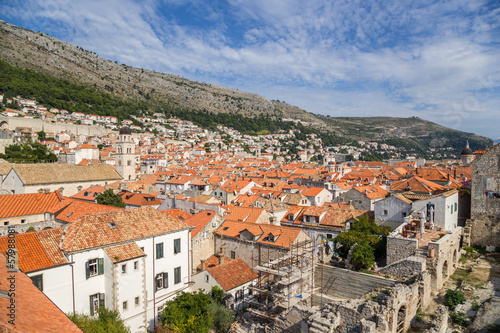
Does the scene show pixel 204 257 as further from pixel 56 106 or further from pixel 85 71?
pixel 85 71

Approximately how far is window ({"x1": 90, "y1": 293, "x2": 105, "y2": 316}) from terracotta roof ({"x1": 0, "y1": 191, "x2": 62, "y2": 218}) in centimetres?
2076

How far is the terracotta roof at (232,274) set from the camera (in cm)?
2070

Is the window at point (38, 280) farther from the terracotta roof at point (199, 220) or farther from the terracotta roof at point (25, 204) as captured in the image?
the terracotta roof at point (25, 204)

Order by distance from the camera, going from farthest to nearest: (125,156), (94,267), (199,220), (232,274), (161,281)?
(125,156) < (199,220) < (232,274) < (161,281) < (94,267)

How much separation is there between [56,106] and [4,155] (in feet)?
229

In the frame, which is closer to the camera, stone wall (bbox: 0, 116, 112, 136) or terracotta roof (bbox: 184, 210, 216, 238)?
terracotta roof (bbox: 184, 210, 216, 238)

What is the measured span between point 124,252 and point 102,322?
12.9 feet

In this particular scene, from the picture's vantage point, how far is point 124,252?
17.5m

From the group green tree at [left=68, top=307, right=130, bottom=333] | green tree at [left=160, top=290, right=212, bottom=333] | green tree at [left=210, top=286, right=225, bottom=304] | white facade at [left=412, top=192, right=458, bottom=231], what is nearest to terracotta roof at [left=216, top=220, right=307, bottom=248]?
green tree at [left=210, top=286, right=225, bottom=304]

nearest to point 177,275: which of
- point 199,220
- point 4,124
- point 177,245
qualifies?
point 177,245

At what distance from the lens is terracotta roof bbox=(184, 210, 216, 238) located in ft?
83.6

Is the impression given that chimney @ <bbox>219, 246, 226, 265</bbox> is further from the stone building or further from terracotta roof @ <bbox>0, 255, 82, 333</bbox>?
the stone building

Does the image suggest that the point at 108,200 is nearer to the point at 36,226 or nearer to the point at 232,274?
the point at 36,226

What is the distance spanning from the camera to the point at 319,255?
2173 centimetres
